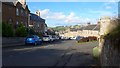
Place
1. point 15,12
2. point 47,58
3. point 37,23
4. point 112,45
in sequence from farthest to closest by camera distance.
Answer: point 37,23 → point 15,12 → point 47,58 → point 112,45

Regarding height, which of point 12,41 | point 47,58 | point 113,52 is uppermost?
point 113,52

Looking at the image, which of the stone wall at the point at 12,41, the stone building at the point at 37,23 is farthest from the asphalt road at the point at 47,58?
the stone building at the point at 37,23

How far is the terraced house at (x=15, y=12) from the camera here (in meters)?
69.2

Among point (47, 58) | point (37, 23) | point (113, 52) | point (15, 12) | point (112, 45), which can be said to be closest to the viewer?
point (113, 52)

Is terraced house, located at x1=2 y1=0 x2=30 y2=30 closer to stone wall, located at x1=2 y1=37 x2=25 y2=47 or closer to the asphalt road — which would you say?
stone wall, located at x1=2 y1=37 x2=25 y2=47

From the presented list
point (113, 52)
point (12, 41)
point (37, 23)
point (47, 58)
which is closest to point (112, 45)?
point (113, 52)

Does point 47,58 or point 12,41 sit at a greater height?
point 12,41

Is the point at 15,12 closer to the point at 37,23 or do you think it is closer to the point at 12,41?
the point at 12,41

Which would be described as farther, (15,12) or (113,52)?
(15,12)

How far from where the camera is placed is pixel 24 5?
279 feet

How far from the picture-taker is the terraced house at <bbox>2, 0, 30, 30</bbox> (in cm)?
6922

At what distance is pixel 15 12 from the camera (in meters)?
76.1

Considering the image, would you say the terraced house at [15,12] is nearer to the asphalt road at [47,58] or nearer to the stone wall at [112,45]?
the asphalt road at [47,58]

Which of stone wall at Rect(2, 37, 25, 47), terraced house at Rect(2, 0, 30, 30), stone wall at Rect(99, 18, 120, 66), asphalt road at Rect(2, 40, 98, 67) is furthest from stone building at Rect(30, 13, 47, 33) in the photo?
stone wall at Rect(99, 18, 120, 66)
